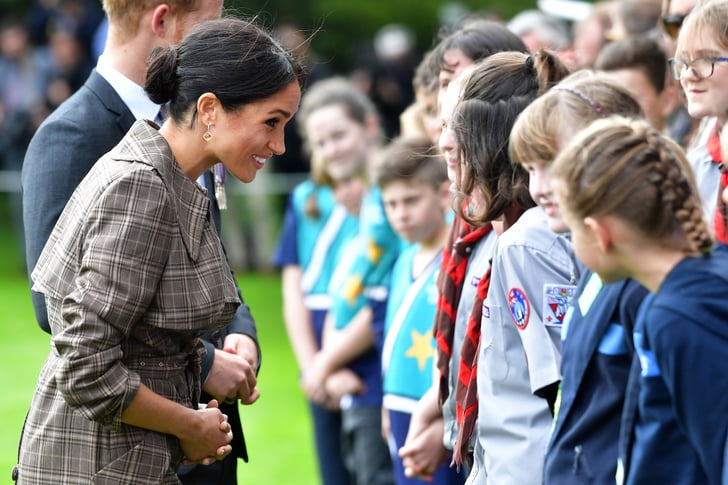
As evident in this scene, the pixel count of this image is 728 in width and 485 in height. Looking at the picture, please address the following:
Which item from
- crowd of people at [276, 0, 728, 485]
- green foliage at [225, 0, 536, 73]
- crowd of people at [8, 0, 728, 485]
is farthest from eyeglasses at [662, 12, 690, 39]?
green foliage at [225, 0, 536, 73]

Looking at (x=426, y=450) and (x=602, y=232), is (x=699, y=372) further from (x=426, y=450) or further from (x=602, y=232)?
(x=426, y=450)

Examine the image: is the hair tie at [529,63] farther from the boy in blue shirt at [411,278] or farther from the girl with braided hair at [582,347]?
the boy in blue shirt at [411,278]

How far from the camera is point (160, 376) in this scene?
117 inches

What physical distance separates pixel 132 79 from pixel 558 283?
1461mm

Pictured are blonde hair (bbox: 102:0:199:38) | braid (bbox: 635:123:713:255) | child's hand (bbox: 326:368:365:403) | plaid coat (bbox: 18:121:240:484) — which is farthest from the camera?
child's hand (bbox: 326:368:365:403)

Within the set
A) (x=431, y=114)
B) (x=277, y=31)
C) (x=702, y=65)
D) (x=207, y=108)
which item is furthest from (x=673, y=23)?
(x=277, y=31)

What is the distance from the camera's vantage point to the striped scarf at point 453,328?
329 centimetres

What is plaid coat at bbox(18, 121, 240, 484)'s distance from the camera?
2.78 m

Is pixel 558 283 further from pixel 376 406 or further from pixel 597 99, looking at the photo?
pixel 376 406

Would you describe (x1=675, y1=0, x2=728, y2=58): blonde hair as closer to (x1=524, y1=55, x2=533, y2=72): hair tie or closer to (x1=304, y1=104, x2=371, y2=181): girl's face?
(x1=524, y1=55, x2=533, y2=72): hair tie

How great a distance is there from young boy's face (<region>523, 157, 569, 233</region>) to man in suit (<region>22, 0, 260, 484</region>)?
1.04 meters

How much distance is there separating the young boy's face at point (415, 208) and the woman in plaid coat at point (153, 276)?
1847 mm

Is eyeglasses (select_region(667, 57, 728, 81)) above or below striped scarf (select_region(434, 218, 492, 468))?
above

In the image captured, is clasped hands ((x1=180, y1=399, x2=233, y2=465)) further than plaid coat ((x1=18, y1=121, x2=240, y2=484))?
Yes
